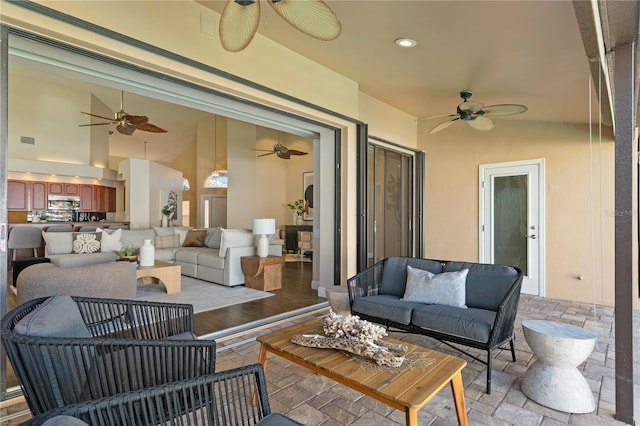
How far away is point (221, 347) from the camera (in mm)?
3107

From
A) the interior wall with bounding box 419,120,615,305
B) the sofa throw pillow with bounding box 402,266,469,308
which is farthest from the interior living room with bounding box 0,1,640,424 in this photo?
the sofa throw pillow with bounding box 402,266,469,308

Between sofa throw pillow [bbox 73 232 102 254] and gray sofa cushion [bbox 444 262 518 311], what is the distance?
6.59 meters

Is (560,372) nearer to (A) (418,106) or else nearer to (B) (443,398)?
(B) (443,398)

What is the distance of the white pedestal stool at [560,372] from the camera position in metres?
2.18

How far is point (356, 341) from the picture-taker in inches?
80.5

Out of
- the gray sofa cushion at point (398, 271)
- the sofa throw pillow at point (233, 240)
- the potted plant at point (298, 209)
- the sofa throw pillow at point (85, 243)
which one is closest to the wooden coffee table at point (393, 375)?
the gray sofa cushion at point (398, 271)

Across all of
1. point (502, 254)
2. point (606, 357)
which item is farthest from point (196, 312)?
point (502, 254)

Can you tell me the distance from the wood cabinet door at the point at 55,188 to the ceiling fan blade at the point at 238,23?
32.0ft

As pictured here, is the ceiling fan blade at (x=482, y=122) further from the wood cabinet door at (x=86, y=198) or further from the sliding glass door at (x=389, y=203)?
the wood cabinet door at (x=86, y=198)

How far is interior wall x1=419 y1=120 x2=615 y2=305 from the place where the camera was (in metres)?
4.87

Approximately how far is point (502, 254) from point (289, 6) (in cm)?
541

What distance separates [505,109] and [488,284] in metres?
2.02

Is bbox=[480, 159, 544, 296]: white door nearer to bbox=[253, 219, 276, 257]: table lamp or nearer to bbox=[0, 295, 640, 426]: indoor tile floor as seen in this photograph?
bbox=[0, 295, 640, 426]: indoor tile floor

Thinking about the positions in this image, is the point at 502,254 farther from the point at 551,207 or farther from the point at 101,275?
the point at 101,275
